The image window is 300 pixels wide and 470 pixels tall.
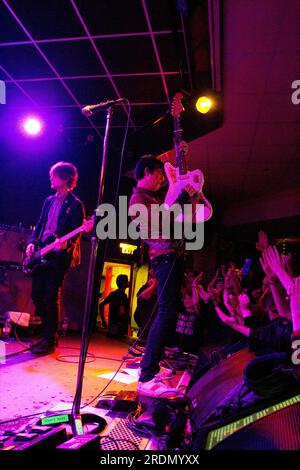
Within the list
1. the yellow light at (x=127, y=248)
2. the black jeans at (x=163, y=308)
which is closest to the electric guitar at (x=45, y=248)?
the black jeans at (x=163, y=308)

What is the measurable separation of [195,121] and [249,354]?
3756mm

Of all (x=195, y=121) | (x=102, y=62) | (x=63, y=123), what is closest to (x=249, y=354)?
(x=195, y=121)

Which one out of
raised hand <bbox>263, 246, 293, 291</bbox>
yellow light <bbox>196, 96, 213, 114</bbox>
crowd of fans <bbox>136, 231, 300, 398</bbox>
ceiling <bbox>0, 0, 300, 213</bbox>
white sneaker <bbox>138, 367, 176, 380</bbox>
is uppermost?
ceiling <bbox>0, 0, 300, 213</bbox>

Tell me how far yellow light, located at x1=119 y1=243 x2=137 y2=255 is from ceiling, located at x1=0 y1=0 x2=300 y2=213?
2.68 meters

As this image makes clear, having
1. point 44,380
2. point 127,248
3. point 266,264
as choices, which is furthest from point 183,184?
point 127,248

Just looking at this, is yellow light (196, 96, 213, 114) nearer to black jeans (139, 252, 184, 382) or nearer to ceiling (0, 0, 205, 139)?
ceiling (0, 0, 205, 139)

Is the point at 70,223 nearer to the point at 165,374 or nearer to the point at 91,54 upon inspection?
the point at 165,374

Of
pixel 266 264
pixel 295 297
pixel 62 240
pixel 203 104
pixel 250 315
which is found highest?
pixel 203 104

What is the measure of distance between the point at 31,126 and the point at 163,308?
4.62 m

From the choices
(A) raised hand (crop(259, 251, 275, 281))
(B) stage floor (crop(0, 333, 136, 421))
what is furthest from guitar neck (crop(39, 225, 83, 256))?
(A) raised hand (crop(259, 251, 275, 281))

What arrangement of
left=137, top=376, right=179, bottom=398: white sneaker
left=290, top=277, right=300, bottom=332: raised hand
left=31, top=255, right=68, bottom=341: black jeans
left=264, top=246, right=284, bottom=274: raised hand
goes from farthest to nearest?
left=31, top=255, right=68, bottom=341: black jeans → left=137, top=376, right=179, bottom=398: white sneaker → left=264, top=246, right=284, bottom=274: raised hand → left=290, top=277, right=300, bottom=332: raised hand

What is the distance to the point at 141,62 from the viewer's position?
13.4 ft

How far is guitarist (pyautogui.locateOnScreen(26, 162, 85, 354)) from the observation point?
3.21m
